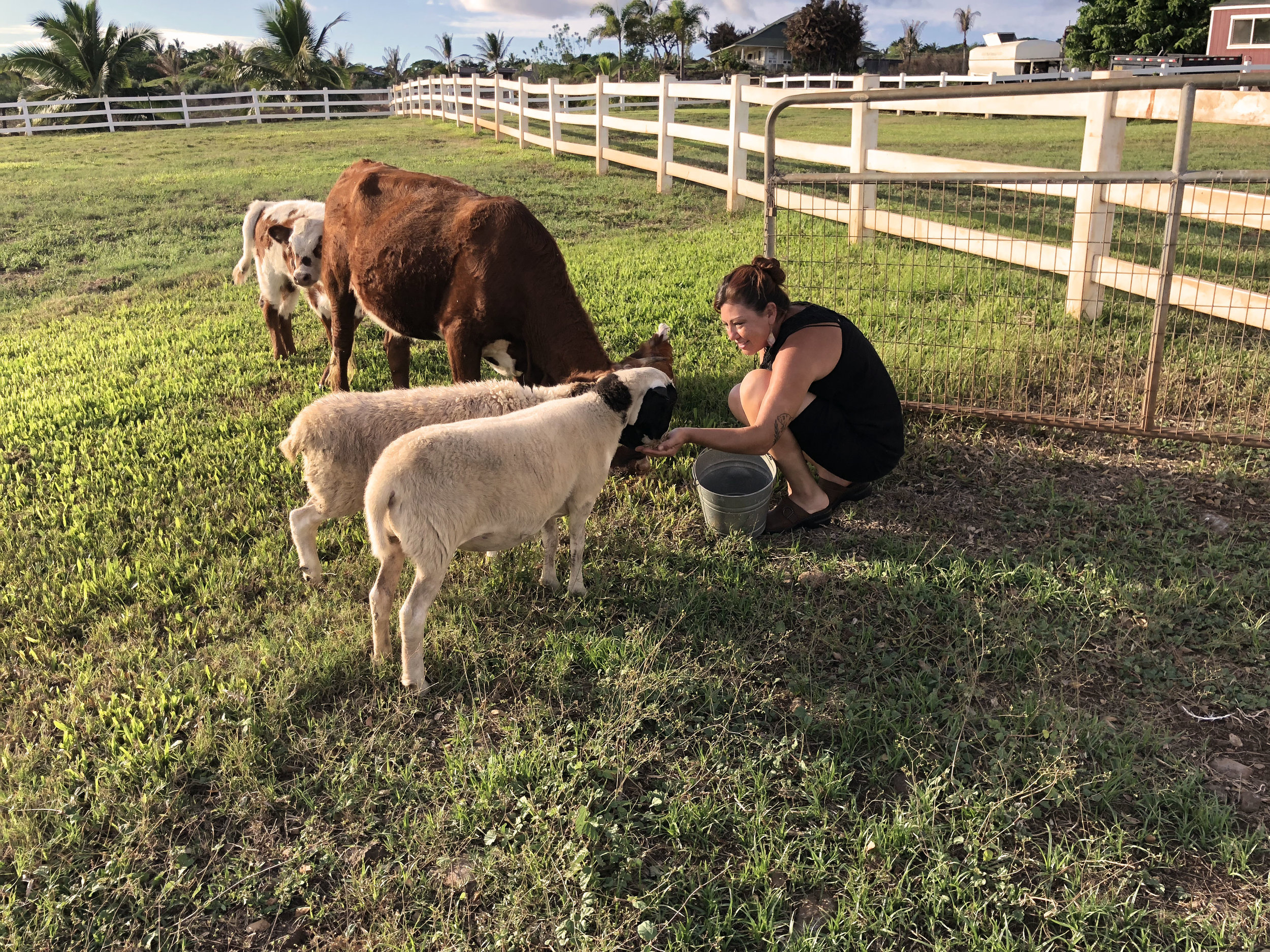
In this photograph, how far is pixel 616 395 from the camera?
4.04 meters

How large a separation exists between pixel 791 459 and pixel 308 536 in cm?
259

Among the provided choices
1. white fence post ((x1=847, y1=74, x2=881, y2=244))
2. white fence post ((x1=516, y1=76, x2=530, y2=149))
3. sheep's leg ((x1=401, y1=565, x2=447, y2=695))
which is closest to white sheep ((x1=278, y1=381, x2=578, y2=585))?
sheep's leg ((x1=401, y1=565, x2=447, y2=695))

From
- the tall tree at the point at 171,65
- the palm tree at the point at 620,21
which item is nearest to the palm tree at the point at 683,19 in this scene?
the palm tree at the point at 620,21

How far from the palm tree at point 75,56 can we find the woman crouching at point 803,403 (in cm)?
4333

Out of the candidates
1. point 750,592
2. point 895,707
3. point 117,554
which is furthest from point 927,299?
point 117,554

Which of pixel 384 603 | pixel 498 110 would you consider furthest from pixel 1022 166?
pixel 498 110

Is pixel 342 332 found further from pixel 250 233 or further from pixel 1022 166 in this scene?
pixel 1022 166

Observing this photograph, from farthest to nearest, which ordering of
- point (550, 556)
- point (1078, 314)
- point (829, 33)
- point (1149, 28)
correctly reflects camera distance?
1. point (829, 33)
2. point (1149, 28)
3. point (1078, 314)
4. point (550, 556)

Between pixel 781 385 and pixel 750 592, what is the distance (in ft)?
3.57

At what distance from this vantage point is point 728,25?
269ft

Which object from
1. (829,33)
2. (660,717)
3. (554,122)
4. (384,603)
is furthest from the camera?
(829,33)

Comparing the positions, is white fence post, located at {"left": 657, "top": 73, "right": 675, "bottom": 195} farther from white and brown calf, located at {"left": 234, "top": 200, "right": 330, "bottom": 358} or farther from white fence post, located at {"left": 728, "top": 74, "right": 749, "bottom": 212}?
white and brown calf, located at {"left": 234, "top": 200, "right": 330, "bottom": 358}

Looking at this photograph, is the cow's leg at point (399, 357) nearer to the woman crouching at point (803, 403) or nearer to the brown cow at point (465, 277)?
the brown cow at point (465, 277)

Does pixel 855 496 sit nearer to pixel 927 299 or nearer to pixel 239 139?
pixel 927 299
